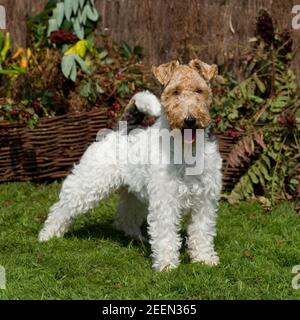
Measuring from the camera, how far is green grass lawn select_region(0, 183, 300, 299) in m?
4.85

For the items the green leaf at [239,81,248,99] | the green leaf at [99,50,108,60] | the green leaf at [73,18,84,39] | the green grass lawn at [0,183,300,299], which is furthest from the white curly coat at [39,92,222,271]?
the green leaf at [73,18,84,39]

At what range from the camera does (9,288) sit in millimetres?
4926

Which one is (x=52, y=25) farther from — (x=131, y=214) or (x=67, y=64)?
(x=131, y=214)

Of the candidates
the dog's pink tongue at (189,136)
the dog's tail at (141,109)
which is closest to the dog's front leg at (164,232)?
the dog's pink tongue at (189,136)

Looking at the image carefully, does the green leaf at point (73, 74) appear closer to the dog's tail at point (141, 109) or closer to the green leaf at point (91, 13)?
the green leaf at point (91, 13)

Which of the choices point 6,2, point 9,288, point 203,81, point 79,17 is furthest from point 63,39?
point 9,288

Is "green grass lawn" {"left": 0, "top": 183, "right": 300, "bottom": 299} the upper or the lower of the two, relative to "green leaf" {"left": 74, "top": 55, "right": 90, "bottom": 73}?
lower

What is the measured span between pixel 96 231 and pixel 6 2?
3.79 m

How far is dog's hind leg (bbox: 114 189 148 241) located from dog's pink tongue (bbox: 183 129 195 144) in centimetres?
134

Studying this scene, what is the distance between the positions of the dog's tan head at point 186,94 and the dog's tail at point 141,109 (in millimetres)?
327

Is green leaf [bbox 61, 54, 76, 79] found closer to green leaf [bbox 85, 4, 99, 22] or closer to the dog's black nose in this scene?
green leaf [bbox 85, 4, 99, 22]

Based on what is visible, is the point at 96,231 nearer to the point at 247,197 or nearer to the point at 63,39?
the point at 247,197

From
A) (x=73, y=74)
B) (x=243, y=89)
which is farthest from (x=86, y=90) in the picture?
(x=243, y=89)

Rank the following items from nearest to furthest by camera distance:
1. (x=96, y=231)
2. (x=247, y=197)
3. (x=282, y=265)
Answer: (x=282, y=265) < (x=96, y=231) < (x=247, y=197)
